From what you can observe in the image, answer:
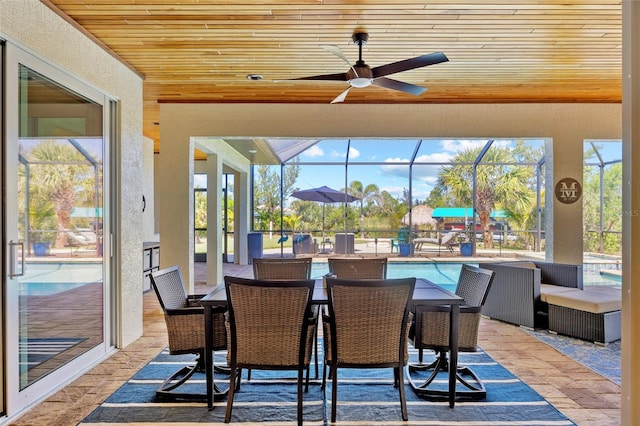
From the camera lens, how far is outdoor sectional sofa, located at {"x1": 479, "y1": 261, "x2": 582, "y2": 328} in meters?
4.34

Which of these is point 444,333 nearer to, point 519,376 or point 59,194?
point 519,376

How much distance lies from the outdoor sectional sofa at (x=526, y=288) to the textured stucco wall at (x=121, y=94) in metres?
4.01

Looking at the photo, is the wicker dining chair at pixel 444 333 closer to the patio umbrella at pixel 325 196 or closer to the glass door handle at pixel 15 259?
the glass door handle at pixel 15 259

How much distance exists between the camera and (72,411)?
8.54 feet

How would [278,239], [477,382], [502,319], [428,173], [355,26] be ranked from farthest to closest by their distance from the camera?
[278,239]
[428,173]
[502,319]
[355,26]
[477,382]

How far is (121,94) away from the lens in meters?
3.89

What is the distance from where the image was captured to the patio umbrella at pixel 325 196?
9852 mm

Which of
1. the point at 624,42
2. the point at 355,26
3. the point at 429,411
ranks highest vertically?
the point at 355,26

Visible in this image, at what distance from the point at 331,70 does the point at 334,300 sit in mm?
2802

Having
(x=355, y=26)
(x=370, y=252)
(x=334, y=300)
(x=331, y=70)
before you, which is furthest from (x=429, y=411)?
(x=370, y=252)

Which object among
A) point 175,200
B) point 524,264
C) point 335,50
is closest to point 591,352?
point 524,264

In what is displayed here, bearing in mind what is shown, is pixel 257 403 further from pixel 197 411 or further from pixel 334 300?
pixel 334 300

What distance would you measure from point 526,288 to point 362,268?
216 cm

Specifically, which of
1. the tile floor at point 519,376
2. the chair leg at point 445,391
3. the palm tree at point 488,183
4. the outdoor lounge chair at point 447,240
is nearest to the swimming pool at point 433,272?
the outdoor lounge chair at point 447,240
